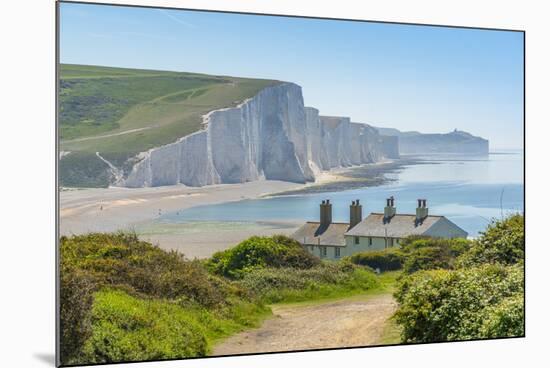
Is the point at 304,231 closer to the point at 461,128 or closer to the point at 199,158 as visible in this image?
the point at 199,158

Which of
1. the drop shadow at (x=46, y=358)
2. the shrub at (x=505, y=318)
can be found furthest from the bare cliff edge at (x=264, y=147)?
the shrub at (x=505, y=318)

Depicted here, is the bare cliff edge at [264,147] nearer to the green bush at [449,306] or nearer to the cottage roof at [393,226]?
the cottage roof at [393,226]

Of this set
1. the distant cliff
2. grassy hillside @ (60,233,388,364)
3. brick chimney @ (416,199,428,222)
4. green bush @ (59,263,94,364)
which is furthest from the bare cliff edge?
green bush @ (59,263,94,364)

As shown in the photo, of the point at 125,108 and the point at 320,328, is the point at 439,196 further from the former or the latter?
the point at 125,108

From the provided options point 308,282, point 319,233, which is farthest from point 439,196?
point 308,282

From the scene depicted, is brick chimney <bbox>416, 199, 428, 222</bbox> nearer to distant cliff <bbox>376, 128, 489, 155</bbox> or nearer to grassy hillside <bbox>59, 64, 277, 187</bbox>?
distant cliff <bbox>376, 128, 489, 155</bbox>
